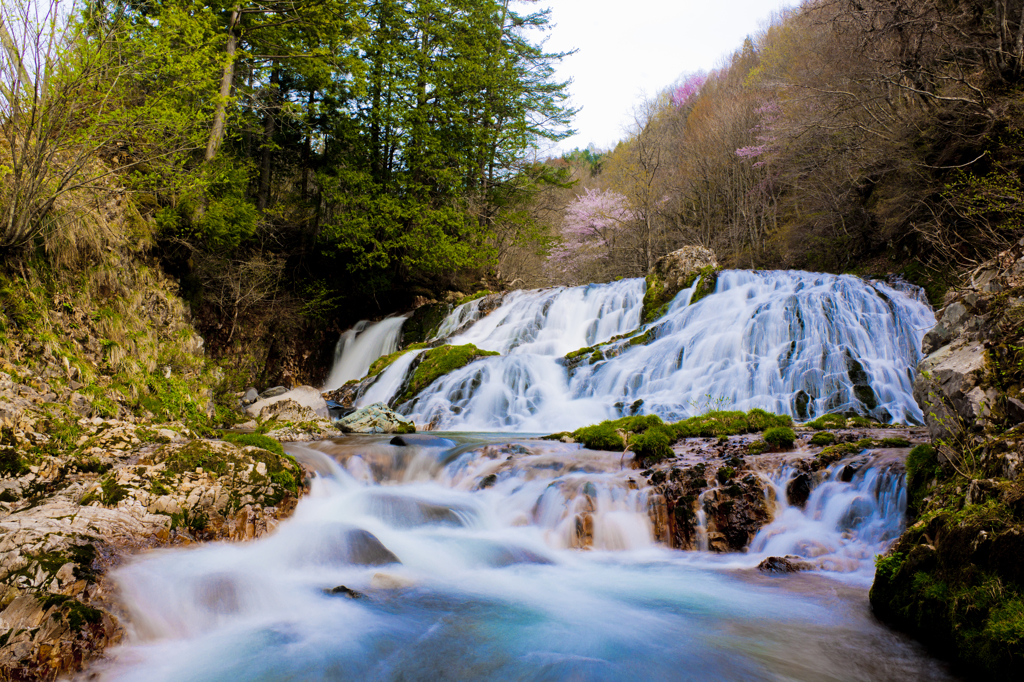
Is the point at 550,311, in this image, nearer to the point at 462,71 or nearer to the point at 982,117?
the point at 462,71

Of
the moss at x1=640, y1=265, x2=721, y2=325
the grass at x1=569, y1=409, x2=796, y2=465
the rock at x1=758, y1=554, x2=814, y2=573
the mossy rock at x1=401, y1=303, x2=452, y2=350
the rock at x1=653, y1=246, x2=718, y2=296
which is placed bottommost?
the rock at x1=758, y1=554, x2=814, y2=573

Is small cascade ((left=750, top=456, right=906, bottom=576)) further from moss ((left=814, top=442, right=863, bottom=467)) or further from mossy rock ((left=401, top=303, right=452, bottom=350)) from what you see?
mossy rock ((left=401, top=303, right=452, bottom=350))

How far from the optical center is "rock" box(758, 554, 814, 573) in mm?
4406

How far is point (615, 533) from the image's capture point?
17.2ft

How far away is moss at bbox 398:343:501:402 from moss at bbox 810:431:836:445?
815 centimetres

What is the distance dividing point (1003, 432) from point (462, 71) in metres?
18.7

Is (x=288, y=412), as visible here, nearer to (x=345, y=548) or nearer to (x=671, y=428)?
(x=345, y=548)

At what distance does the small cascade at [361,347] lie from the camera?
17922 mm

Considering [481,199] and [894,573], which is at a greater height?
[481,199]

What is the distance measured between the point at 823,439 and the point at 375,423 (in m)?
7.49

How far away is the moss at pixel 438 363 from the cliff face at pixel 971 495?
9714 mm

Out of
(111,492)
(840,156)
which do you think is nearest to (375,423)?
(111,492)

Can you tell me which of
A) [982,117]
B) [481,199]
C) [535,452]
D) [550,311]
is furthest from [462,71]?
[535,452]

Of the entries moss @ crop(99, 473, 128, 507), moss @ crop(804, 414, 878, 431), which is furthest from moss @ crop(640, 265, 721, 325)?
moss @ crop(99, 473, 128, 507)
